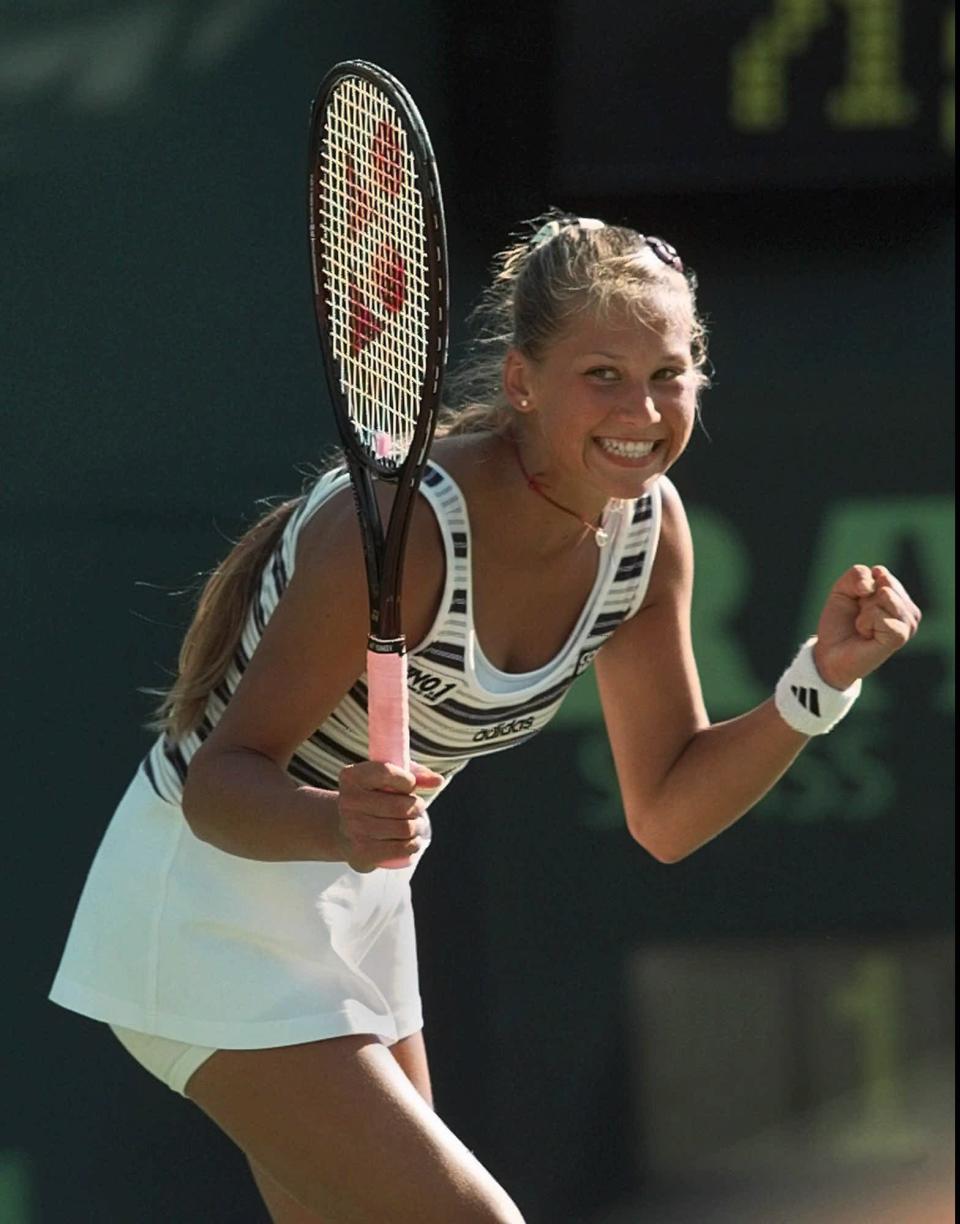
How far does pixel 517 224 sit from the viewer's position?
11.7ft

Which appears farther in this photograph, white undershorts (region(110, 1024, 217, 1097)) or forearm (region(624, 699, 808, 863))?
forearm (region(624, 699, 808, 863))

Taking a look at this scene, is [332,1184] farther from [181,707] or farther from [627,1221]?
[627,1221]

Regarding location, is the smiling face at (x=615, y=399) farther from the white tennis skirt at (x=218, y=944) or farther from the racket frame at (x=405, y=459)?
Answer: the white tennis skirt at (x=218, y=944)

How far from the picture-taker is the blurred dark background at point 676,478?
3389 millimetres

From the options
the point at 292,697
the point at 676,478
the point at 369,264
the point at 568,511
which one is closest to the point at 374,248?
the point at 369,264

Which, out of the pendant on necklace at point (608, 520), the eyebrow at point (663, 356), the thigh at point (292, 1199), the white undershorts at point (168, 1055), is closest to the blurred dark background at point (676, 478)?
the thigh at point (292, 1199)

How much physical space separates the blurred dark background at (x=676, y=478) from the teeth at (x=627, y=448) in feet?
3.90

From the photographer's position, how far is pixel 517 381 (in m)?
2.45

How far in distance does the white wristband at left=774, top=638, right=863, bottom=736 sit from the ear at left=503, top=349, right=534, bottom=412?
37cm

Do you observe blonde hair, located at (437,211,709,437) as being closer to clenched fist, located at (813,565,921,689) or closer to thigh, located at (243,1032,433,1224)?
clenched fist, located at (813,565,921,689)

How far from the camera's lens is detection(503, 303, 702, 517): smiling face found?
93.3 inches

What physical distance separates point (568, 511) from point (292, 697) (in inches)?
13.6

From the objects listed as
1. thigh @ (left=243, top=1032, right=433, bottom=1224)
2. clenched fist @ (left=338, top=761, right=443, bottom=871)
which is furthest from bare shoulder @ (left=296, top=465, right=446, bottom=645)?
thigh @ (left=243, top=1032, right=433, bottom=1224)

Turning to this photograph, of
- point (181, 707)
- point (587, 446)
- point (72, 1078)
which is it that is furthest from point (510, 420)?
point (72, 1078)
